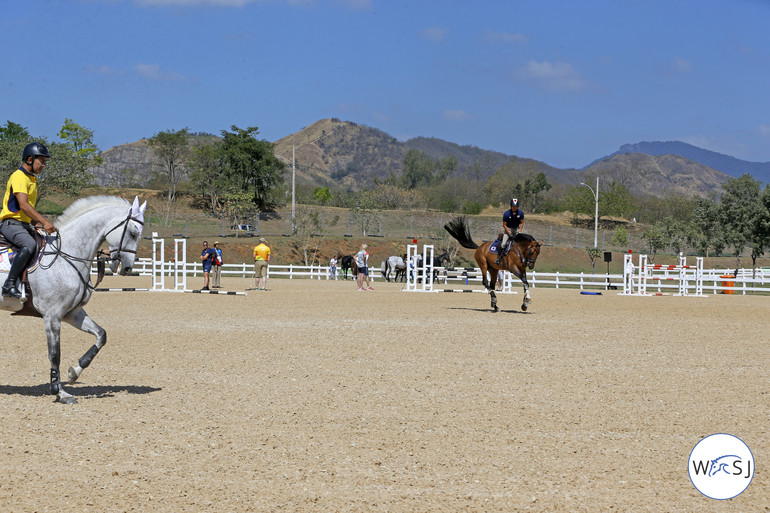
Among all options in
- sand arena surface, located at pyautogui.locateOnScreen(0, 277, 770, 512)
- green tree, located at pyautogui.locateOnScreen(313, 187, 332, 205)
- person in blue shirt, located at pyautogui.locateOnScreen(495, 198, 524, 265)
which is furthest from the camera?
green tree, located at pyautogui.locateOnScreen(313, 187, 332, 205)

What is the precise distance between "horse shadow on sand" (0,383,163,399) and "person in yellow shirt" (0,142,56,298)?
3.98ft

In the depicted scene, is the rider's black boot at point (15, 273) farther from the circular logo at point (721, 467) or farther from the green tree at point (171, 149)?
the green tree at point (171, 149)

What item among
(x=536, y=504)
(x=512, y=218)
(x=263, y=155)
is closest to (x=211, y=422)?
Result: (x=536, y=504)

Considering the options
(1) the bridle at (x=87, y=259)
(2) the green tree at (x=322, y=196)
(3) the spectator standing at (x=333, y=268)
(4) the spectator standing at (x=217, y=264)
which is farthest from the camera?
(2) the green tree at (x=322, y=196)

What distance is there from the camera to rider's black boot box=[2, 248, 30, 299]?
8141 millimetres

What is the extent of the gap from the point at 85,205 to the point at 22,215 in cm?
76

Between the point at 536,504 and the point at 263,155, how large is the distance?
86059 mm

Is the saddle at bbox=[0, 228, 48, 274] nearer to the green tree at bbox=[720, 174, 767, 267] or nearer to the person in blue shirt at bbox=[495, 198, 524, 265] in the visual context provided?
the person in blue shirt at bbox=[495, 198, 524, 265]

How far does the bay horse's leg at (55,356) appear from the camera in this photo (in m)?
8.04

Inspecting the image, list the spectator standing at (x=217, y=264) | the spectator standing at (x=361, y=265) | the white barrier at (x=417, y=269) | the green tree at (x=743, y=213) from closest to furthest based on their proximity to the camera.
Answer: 1. the white barrier at (x=417, y=269)
2. the spectator standing at (x=217, y=264)
3. the spectator standing at (x=361, y=265)
4. the green tree at (x=743, y=213)

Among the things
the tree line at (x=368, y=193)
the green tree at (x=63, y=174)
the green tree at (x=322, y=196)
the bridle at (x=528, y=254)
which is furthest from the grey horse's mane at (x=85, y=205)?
the green tree at (x=322, y=196)

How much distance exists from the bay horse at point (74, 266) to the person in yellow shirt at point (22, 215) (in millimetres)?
166

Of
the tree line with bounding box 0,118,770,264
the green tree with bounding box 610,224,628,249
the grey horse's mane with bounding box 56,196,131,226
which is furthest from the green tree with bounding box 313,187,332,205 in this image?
the grey horse's mane with bounding box 56,196,131,226

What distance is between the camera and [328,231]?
225 feet
